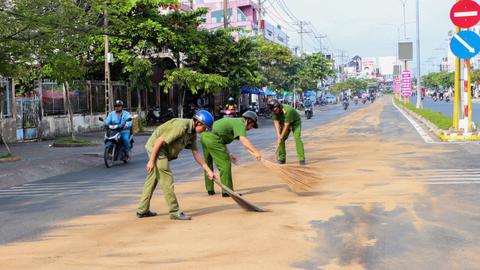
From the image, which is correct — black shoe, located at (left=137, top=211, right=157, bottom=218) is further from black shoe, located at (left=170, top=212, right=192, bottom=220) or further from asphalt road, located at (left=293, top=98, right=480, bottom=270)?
asphalt road, located at (left=293, top=98, right=480, bottom=270)

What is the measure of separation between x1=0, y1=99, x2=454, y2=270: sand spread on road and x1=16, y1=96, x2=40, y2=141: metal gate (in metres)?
14.1

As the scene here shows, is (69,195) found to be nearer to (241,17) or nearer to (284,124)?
(284,124)

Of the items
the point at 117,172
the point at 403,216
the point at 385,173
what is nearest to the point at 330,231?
the point at 403,216

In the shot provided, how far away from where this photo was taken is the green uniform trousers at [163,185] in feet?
21.8

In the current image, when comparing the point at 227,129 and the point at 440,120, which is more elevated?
the point at 227,129

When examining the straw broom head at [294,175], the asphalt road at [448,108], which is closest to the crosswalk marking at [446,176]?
the straw broom head at [294,175]

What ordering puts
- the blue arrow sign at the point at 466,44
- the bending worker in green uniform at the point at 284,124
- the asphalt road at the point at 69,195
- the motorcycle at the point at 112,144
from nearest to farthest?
the asphalt road at the point at 69,195 < the bending worker in green uniform at the point at 284,124 < the motorcycle at the point at 112,144 < the blue arrow sign at the point at 466,44

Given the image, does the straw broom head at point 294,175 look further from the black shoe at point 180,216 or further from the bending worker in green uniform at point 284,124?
the bending worker in green uniform at point 284,124

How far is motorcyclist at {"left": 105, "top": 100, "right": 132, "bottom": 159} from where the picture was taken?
43.3 feet

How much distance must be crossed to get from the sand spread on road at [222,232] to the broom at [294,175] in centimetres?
20

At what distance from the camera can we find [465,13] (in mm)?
15328

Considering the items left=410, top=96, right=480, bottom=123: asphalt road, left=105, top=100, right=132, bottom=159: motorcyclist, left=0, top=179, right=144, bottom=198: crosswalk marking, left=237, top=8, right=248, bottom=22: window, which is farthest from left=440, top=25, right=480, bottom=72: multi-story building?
left=0, top=179, right=144, bottom=198: crosswalk marking

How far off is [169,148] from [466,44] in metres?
10.7

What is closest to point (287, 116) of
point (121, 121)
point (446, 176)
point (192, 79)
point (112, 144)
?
point (446, 176)
